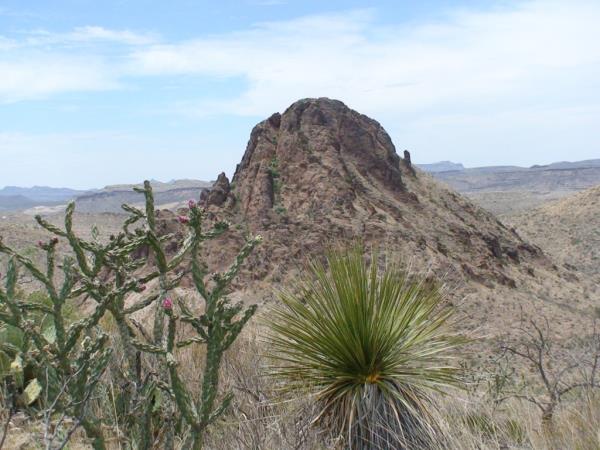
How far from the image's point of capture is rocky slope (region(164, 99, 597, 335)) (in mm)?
19656

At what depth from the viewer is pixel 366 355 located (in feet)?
19.4

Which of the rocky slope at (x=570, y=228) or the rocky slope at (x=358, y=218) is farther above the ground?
the rocky slope at (x=358, y=218)

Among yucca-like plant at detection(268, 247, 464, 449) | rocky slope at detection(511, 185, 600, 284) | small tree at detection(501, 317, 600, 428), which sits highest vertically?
yucca-like plant at detection(268, 247, 464, 449)

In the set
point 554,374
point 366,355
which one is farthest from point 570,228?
point 366,355

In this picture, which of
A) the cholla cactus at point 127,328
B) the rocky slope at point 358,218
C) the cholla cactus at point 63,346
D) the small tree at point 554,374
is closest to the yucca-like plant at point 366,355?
the small tree at point 554,374

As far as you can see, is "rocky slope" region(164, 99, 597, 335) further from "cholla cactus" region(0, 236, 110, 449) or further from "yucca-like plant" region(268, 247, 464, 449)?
"cholla cactus" region(0, 236, 110, 449)

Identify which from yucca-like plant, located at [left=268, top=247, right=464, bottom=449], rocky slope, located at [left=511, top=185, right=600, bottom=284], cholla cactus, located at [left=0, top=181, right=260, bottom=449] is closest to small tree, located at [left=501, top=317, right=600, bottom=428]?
yucca-like plant, located at [left=268, top=247, right=464, bottom=449]

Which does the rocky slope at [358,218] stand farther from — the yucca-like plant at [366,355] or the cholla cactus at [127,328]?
the cholla cactus at [127,328]

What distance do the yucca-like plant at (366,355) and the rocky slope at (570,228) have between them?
31.6 meters

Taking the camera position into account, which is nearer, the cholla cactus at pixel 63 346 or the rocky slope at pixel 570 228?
the cholla cactus at pixel 63 346

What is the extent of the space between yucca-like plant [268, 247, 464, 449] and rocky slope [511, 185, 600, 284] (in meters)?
31.6

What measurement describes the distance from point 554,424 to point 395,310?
181 cm

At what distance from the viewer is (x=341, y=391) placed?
19.4 feet

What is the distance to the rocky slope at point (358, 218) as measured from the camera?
1966cm
